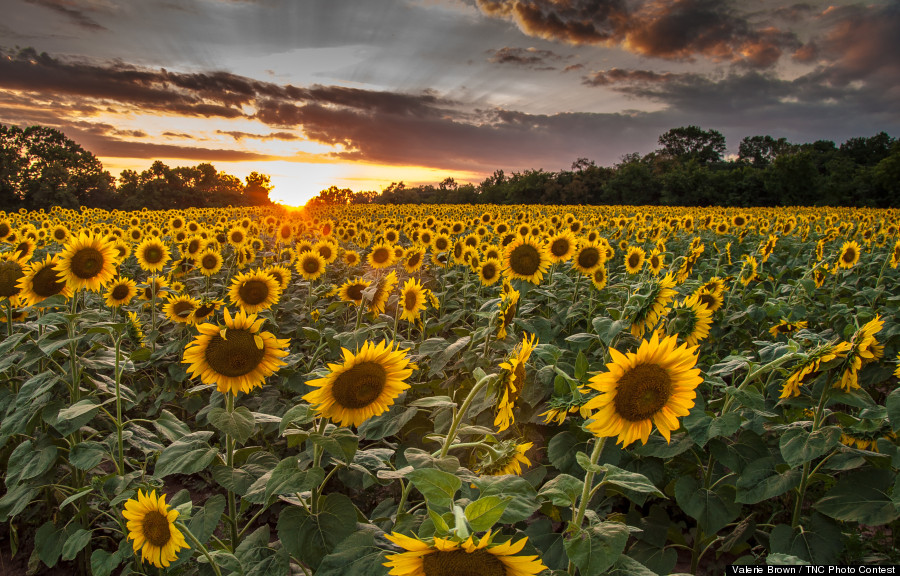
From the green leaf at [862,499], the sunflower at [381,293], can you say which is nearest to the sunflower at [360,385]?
the green leaf at [862,499]

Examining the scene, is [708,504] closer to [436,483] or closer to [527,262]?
[436,483]

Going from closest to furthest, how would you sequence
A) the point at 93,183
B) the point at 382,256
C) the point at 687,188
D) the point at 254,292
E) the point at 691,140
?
the point at 254,292 → the point at 382,256 → the point at 93,183 → the point at 687,188 → the point at 691,140

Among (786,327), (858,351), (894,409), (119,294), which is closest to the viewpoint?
(894,409)

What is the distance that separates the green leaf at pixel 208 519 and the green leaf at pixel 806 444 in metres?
2.48

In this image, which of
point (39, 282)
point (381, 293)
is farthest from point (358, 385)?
point (39, 282)

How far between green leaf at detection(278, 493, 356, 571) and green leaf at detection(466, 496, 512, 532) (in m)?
0.81

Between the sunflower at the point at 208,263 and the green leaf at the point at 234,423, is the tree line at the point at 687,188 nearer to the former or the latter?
the sunflower at the point at 208,263

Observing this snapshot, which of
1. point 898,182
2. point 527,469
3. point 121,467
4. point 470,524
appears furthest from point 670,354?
point 898,182

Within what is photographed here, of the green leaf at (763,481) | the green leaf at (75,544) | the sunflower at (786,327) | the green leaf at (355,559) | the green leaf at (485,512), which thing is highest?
the green leaf at (485,512)

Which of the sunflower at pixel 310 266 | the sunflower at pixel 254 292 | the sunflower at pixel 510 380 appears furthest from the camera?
the sunflower at pixel 310 266

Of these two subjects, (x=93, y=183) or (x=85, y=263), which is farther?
(x=93, y=183)

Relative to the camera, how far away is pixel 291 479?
64.2 inches

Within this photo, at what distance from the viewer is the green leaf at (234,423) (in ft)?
6.04

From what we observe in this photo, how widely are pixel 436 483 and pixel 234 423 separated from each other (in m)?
1.09
